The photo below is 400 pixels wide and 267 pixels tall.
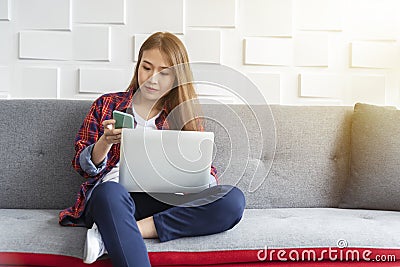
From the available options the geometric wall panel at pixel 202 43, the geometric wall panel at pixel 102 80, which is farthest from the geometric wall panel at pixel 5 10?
the geometric wall panel at pixel 202 43

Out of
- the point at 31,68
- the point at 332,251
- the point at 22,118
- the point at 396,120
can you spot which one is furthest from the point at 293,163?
the point at 31,68

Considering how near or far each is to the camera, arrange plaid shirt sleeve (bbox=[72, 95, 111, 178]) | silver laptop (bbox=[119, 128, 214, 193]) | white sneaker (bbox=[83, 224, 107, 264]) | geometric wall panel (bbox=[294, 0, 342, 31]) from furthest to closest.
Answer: geometric wall panel (bbox=[294, 0, 342, 31]) → plaid shirt sleeve (bbox=[72, 95, 111, 178]) → silver laptop (bbox=[119, 128, 214, 193]) → white sneaker (bbox=[83, 224, 107, 264])

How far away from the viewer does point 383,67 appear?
295cm

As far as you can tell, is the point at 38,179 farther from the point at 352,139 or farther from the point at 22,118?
the point at 352,139

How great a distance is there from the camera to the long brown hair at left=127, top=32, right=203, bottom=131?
2246mm

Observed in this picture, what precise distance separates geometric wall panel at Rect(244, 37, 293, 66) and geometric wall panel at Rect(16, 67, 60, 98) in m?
0.88

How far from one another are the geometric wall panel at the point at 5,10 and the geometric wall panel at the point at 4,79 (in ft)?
0.75

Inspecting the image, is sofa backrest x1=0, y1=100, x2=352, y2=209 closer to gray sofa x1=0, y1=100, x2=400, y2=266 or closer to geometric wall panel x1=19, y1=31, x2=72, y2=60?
gray sofa x1=0, y1=100, x2=400, y2=266

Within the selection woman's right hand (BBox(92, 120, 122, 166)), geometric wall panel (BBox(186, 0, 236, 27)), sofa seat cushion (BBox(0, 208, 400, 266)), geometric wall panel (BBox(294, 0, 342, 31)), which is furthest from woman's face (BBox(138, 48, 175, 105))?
geometric wall panel (BBox(294, 0, 342, 31))

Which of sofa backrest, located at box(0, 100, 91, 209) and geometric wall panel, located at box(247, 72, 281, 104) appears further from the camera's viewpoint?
geometric wall panel, located at box(247, 72, 281, 104)

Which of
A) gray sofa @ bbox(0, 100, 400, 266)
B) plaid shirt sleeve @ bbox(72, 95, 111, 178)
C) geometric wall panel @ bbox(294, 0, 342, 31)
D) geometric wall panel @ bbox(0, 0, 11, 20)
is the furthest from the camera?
geometric wall panel @ bbox(294, 0, 342, 31)

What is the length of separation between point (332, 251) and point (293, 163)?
66 cm

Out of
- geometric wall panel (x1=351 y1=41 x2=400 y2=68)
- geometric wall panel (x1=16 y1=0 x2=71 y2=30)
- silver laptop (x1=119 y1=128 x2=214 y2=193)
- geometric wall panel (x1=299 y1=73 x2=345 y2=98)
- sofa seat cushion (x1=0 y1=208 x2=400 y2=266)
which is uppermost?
geometric wall panel (x1=16 y1=0 x2=71 y2=30)

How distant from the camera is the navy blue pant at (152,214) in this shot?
5.69 ft
